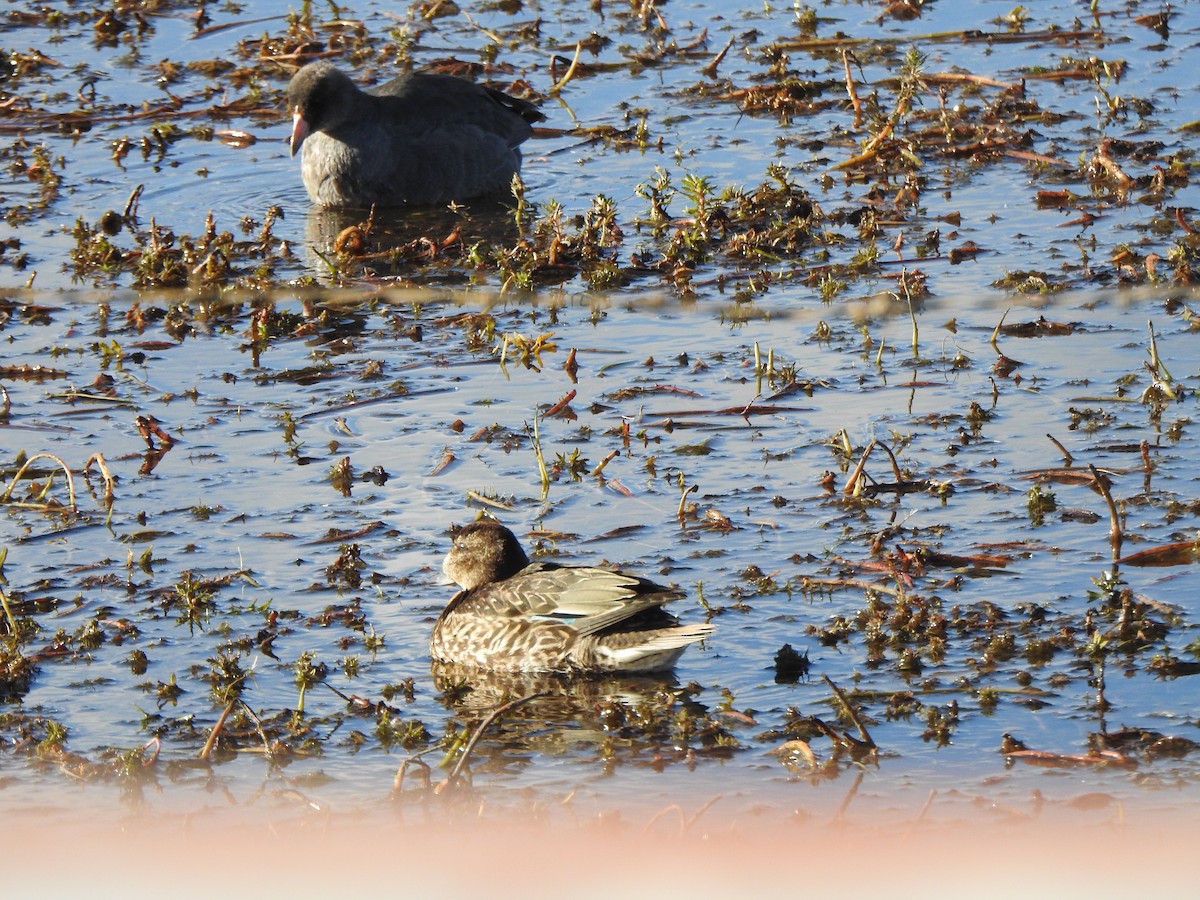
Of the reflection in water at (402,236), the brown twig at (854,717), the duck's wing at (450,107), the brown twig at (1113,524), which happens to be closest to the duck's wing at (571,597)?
the brown twig at (854,717)

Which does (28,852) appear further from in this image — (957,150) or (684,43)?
(684,43)

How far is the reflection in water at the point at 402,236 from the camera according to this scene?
39.8 feet

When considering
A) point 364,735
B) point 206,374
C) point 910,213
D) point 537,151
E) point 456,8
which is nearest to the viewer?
point 364,735

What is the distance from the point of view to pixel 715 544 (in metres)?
8.00

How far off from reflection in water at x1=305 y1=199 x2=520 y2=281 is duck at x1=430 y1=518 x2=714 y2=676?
454 cm

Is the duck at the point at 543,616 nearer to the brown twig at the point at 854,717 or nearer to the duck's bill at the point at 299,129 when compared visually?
the brown twig at the point at 854,717

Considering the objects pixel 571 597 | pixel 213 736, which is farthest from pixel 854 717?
pixel 213 736

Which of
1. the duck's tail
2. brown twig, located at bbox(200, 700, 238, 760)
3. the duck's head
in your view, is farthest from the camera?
the duck's head

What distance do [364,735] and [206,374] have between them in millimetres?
4407

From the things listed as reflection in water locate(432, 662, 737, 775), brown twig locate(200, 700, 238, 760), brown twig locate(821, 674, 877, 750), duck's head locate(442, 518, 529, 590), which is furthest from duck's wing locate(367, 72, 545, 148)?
brown twig locate(821, 674, 877, 750)

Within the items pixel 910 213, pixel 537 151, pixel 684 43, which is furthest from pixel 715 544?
pixel 684 43

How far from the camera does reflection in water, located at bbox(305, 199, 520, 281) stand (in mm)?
12141

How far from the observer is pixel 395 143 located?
1355 centimetres

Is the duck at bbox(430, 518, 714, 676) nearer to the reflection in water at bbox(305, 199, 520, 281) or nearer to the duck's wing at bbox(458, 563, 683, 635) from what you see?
the duck's wing at bbox(458, 563, 683, 635)
